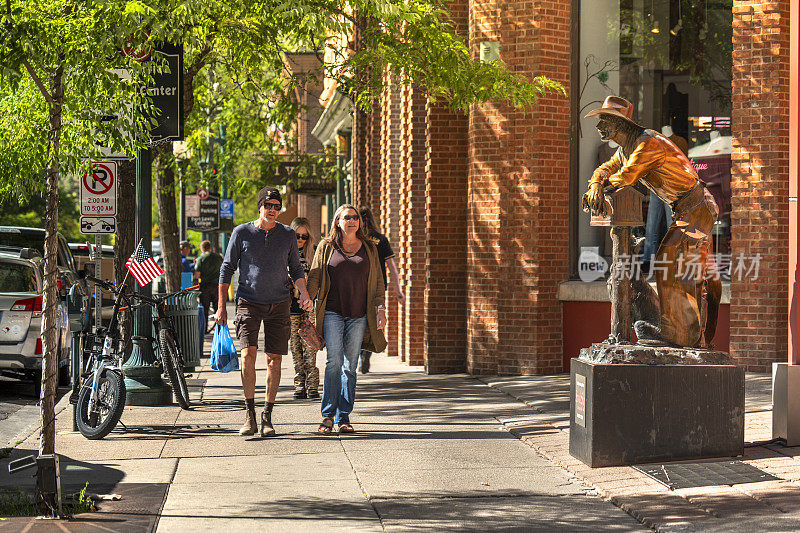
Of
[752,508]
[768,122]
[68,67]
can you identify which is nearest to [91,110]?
[68,67]

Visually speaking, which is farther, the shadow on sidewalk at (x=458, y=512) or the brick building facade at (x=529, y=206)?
the brick building facade at (x=529, y=206)

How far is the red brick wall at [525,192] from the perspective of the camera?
12906mm

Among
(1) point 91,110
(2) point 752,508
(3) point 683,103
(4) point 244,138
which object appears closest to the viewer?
(2) point 752,508

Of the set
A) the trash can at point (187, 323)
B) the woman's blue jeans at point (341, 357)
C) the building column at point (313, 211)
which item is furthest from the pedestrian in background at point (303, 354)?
the building column at point (313, 211)

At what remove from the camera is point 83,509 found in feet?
21.2

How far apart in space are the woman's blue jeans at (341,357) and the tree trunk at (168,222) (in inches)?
390

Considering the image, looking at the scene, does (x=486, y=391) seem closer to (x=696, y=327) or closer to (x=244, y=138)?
(x=696, y=327)

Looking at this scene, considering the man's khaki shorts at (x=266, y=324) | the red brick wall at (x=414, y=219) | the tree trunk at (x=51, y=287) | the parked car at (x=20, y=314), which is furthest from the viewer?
the red brick wall at (x=414, y=219)

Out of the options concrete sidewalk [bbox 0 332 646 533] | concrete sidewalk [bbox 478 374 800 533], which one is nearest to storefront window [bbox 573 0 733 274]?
concrete sidewalk [bbox 0 332 646 533]

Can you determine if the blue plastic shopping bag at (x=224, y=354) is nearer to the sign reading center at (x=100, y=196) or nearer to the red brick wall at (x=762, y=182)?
the sign reading center at (x=100, y=196)

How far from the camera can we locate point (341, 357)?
9227 mm

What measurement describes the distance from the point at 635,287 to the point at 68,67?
416 cm

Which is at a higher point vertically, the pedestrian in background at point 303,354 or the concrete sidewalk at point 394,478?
the pedestrian in background at point 303,354

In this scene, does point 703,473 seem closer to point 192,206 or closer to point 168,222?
point 168,222
